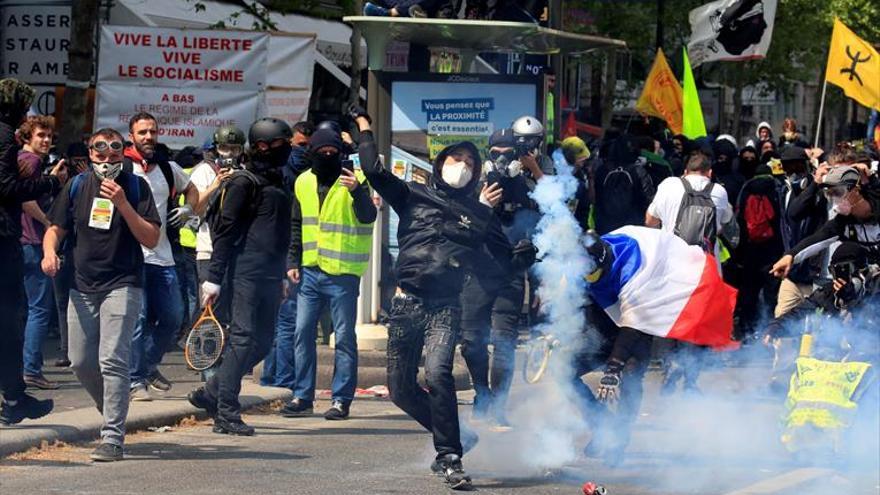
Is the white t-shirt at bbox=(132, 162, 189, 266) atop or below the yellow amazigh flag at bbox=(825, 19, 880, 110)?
below

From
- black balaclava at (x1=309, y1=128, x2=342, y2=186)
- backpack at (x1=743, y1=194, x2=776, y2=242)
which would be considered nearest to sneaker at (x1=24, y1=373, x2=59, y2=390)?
black balaclava at (x1=309, y1=128, x2=342, y2=186)

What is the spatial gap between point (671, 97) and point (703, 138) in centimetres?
482

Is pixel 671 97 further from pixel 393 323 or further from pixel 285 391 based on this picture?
pixel 393 323

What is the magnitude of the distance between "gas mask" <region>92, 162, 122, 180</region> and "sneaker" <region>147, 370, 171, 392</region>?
2916mm

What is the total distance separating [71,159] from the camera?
13.3 metres

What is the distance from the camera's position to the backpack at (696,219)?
38.7 feet

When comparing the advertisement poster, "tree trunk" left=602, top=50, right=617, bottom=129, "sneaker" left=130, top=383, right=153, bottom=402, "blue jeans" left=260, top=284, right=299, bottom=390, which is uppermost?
"tree trunk" left=602, top=50, right=617, bottom=129

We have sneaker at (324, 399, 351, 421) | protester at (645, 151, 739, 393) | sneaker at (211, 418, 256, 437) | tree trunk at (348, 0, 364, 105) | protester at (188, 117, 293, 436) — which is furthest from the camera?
tree trunk at (348, 0, 364, 105)

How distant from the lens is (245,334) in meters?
9.95

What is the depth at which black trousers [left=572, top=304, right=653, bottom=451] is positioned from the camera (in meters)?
9.02

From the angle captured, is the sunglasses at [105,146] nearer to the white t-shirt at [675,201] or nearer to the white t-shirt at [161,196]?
A: the white t-shirt at [161,196]

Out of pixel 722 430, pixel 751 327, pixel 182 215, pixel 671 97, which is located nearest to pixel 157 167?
pixel 182 215

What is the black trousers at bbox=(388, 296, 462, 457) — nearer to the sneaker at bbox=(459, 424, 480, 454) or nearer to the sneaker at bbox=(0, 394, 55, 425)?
the sneaker at bbox=(459, 424, 480, 454)

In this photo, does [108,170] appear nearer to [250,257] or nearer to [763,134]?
[250,257]
